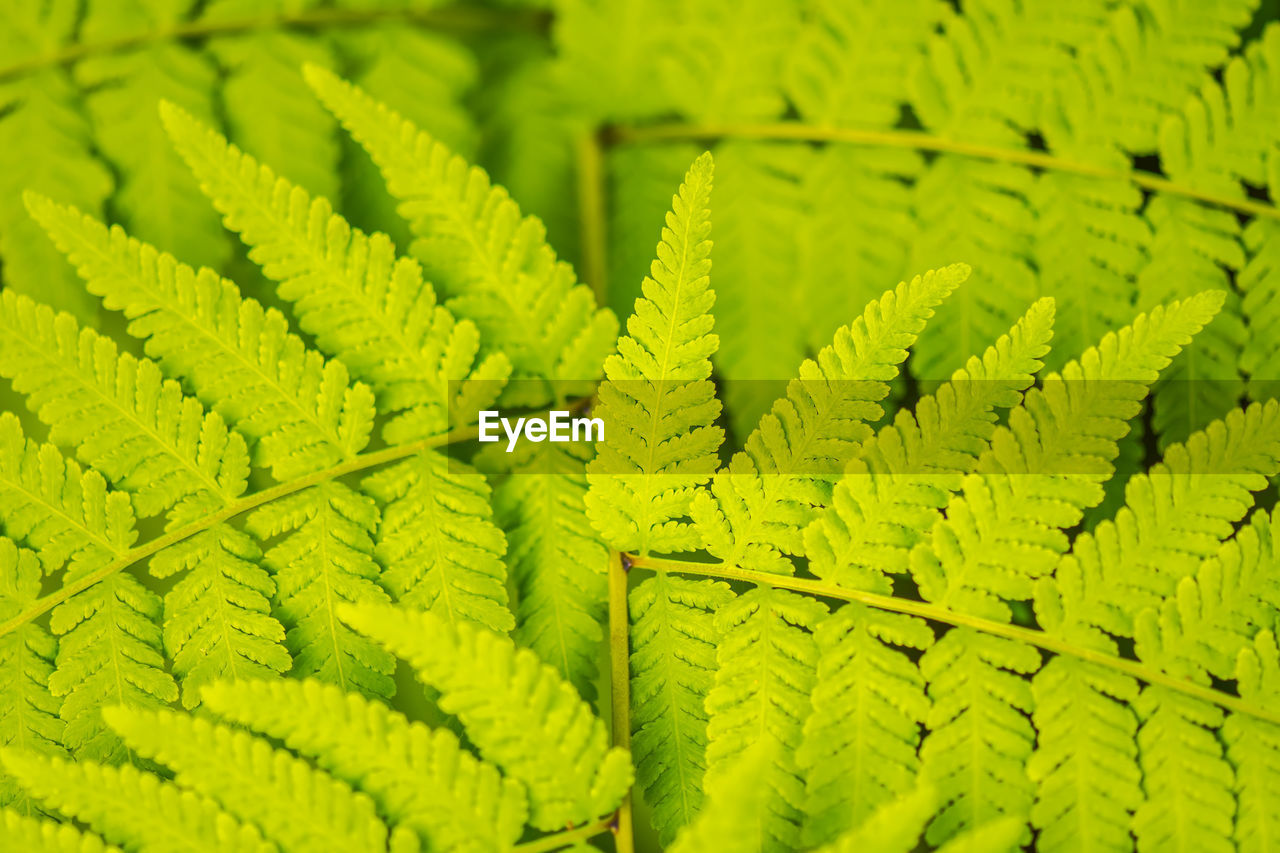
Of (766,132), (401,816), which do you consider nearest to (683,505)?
(401,816)

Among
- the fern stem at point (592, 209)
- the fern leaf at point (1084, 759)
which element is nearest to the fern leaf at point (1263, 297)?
the fern leaf at point (1084, 759)

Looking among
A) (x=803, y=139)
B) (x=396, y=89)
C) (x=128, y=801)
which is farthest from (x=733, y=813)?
(x=396, y=89)

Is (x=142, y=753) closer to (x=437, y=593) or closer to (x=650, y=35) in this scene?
(x=437, y=593)

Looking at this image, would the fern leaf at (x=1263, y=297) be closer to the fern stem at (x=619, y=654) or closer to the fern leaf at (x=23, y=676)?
the fern stem at (x=619, y=654)

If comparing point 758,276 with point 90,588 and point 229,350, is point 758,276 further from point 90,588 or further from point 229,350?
point 90,588

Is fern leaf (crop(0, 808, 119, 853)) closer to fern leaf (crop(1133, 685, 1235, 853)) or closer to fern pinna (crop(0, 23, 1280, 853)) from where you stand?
fern pinna (crop(0, 23, 1280, 853))

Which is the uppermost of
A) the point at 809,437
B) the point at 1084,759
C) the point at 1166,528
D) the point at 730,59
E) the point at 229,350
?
the point at 730,59
